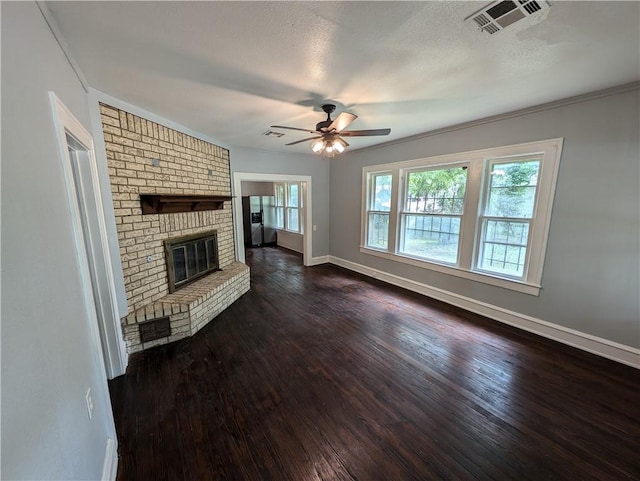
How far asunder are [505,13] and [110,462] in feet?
11.4

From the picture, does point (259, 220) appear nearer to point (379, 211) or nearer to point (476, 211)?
point (379, 211)

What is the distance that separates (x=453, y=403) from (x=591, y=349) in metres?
1.94

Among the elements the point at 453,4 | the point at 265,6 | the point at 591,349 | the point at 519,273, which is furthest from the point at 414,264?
the point at 265,6

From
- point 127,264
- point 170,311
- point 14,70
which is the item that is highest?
point 14,70

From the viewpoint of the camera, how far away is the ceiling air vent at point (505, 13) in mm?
1347

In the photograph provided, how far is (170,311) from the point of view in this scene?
288cm

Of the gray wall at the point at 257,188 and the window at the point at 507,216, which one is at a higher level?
the gray wall at the point at 257,188

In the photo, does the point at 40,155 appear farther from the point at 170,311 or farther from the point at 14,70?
A: the point at 170,311

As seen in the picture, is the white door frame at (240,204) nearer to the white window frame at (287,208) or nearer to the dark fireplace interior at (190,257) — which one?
the dark fireplace interior at (190,257)

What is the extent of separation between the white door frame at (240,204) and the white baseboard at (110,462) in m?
3.48

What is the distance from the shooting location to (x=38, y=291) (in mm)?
933

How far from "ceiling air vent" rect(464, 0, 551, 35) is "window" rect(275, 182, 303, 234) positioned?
5868 mm

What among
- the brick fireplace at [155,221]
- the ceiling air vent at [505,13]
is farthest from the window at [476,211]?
the brick fireplace at [155,221]

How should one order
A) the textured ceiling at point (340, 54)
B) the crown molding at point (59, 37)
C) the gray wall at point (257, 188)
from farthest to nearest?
the gray wall at point (257, 188) → the textured ceiling at point (340, 54) → the crown molding at point (59, 37)
